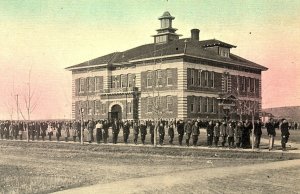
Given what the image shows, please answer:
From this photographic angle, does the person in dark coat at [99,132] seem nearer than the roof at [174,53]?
Yes

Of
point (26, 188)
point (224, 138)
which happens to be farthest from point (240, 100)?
point (26, 188)

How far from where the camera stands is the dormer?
4666 centimetres

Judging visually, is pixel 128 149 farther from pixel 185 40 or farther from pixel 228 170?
pixel 185 40

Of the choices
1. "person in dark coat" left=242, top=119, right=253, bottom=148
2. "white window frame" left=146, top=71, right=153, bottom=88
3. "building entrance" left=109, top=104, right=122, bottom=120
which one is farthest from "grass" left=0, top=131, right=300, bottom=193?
"building entrance" left=109, top=104, right=122, bottom=120

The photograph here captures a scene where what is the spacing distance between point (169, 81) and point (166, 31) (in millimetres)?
8224

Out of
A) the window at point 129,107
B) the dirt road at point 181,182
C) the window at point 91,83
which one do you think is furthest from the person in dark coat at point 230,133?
the window at point 91,83

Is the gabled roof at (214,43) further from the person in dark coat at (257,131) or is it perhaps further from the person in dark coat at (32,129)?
the person in dark coat at (257,131)

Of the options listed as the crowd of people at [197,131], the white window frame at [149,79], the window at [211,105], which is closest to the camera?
the crowd of people at [197,131]

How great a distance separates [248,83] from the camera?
49.7 m

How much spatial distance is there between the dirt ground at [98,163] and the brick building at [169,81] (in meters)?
15.9

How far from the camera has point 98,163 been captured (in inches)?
776

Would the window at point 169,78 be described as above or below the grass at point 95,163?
above

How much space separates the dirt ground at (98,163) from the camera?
1481 centimetres

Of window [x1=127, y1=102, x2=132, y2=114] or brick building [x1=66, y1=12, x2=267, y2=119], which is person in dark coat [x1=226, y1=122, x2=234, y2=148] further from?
window [x1=127, y1=102, x2=132, y2=114]
